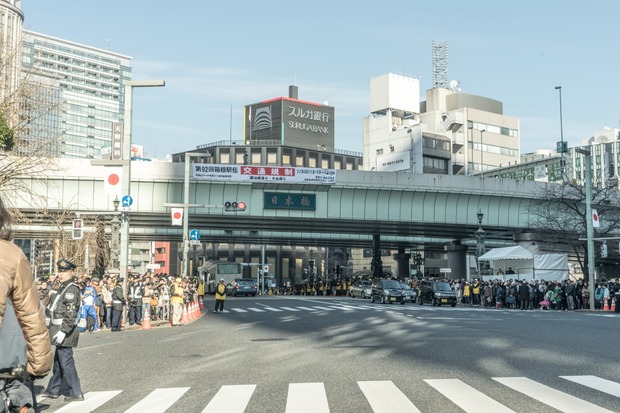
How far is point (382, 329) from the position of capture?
20.3m

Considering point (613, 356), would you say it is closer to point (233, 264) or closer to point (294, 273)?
point (233, 264)

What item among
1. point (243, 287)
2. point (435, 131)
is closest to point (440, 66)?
point (435, 131)

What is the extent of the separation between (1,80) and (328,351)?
17.4m

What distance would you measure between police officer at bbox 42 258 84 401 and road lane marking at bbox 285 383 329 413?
2.78m

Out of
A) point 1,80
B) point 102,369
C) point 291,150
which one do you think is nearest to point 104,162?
point 1,80

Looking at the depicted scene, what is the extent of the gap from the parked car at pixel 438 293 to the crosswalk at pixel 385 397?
3042cm

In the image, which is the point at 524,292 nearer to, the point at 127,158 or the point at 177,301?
the point at 177,301

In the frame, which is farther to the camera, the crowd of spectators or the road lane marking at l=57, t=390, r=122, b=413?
the crowd of spectators

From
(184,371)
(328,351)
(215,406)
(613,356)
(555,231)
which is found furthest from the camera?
(555,231)

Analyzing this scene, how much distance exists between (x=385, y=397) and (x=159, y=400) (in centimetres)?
285

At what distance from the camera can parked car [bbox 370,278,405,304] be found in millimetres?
41844

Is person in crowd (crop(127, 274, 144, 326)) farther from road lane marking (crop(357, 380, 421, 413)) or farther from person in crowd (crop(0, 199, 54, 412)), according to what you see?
person in crowd (crop(0, 199, 54, 412))

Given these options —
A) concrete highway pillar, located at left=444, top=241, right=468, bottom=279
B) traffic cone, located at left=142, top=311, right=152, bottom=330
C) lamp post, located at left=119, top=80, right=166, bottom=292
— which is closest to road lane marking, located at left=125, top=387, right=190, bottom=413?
traffic cone, located at left=142, top=311, right=152, bottom=330

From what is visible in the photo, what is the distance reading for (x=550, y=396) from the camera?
28.2 ft
